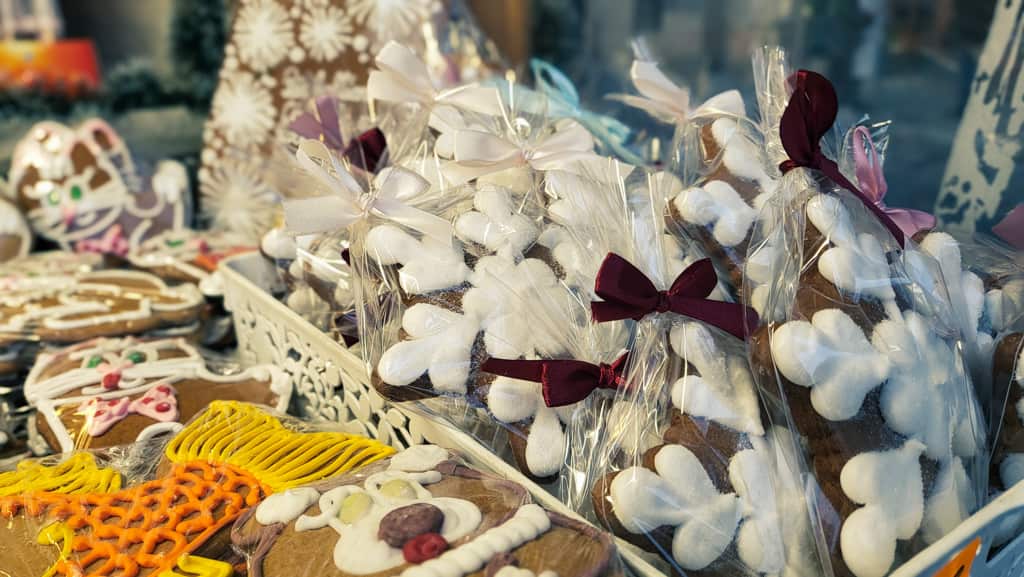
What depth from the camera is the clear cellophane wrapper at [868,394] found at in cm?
61

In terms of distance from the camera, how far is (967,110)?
48.7 inches

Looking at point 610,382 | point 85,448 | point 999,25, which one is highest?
point 999,25

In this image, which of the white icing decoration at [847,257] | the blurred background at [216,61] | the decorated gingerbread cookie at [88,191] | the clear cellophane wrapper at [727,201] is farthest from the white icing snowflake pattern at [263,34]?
the white icing decoration at [847,257]

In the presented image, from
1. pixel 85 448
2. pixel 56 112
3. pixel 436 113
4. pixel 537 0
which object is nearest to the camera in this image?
pixel 85 448

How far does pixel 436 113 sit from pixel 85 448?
2.08 feet

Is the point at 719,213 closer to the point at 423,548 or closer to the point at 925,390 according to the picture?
the point at 925,390

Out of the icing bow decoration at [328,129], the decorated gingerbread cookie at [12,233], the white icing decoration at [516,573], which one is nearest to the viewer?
the white icing decoration at [516,573]

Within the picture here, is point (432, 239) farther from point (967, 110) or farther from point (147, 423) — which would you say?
point (967, 110)

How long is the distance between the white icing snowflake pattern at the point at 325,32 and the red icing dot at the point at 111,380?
881 mm

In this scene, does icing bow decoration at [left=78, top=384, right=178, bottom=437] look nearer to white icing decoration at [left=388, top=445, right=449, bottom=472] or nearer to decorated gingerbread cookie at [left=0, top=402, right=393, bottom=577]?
decorated gingerbread cookie at [left=0, top=402, right=393, bottom=577]

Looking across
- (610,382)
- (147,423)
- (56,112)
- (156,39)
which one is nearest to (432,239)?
(610,382)

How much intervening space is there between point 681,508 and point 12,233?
158 centimetres

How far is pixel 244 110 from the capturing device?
1720 mm

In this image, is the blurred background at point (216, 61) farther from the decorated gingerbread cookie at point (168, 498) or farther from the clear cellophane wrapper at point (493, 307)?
the decorated gingerbread cookie at point (168, 498)
